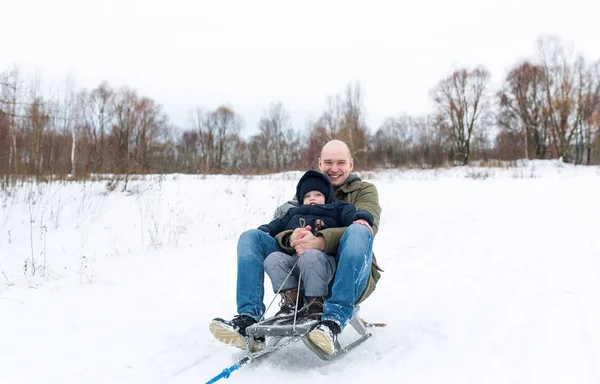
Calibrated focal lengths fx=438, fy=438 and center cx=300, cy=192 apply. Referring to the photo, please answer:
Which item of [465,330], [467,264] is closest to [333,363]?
[465,330]

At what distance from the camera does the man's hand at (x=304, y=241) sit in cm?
247

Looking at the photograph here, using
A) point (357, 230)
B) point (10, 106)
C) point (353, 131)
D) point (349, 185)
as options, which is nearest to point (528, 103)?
point (353, 131)

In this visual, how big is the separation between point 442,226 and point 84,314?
5.34 metres

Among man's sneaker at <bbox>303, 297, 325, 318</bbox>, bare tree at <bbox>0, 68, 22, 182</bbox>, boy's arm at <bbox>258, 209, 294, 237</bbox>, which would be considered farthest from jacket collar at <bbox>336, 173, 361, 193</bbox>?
bare tree at <bbox>0, 68, 22, 182</bbox>

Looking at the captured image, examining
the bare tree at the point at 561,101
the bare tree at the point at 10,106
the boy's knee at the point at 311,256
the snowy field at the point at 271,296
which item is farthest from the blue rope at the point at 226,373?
the bare tree at the point at 561,101

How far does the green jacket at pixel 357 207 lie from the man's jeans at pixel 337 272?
0.23ft

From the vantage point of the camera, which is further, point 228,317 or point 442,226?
point 442,226

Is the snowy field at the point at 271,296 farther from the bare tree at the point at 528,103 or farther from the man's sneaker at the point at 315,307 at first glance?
the bare tree at the point at 528,103

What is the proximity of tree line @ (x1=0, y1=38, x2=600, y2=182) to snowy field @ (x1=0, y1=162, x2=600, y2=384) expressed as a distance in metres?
1.82

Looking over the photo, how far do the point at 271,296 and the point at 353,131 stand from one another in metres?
17.6

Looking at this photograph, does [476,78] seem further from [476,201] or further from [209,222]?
[209,222]

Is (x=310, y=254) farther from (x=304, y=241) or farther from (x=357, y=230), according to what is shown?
(x=357, y=230)

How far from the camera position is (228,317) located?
138 inches

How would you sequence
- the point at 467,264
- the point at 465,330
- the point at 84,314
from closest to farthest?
the point at 465,330 < the point at 84,314 < the point at 467,264
